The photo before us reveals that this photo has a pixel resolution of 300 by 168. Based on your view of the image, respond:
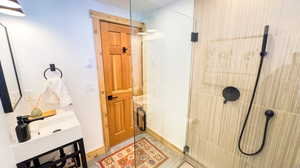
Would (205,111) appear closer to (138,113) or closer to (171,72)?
(171,72)

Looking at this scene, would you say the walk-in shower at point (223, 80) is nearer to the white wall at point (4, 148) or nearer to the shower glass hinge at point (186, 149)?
the shower glass hinge at point (186, 149)

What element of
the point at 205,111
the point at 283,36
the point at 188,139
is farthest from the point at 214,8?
the point at 188,139

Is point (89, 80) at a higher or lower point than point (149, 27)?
lower

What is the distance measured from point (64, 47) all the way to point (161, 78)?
137 centimetres

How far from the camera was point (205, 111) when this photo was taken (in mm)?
1549

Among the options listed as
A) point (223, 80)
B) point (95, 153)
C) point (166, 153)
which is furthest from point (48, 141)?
point (223, 80)

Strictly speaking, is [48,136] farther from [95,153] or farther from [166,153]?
[166,153]

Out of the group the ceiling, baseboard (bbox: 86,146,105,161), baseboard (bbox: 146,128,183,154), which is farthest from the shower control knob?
baseboard (bbox: 86,146,105,161)

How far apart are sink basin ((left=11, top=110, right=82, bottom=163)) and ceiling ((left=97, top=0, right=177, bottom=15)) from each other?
1551 millimetres

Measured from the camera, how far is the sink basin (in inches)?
38.5

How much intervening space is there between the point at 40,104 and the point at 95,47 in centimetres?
94

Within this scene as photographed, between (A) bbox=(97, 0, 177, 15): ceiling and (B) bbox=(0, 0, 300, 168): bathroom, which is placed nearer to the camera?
(B) bbox=(0, 0, 300, 168): bathroom

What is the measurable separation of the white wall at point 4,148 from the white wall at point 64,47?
1.54 feet

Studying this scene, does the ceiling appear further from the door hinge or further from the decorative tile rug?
the decorative tile rug
